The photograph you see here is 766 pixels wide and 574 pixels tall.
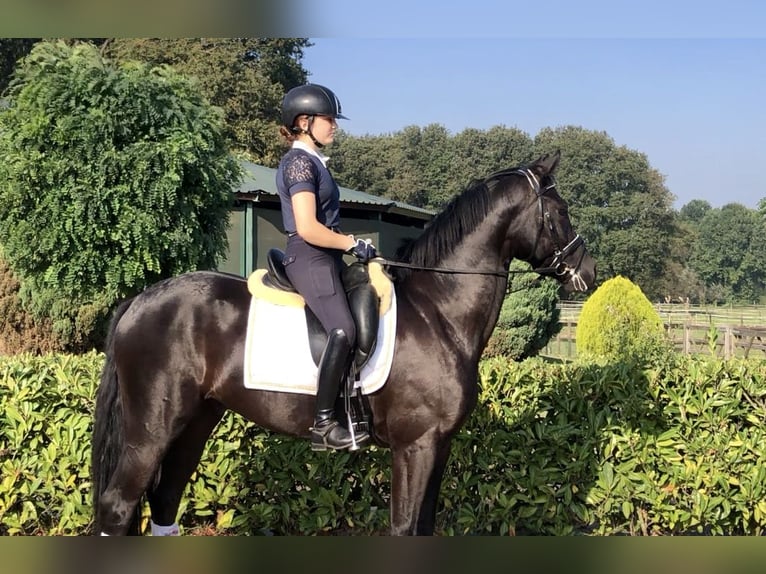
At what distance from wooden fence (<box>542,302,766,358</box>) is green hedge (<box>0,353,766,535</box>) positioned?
2.76 ft

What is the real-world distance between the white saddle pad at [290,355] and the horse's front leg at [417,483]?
400 millimetres

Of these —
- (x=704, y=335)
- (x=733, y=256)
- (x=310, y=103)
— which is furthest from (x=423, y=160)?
(x=310, y=103)

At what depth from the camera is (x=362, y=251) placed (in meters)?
3.91

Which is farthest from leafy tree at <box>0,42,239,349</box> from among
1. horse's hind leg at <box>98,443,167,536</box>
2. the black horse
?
horse's hind leg at <box>98,443,167,536</box>

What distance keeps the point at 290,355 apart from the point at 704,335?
22912mm

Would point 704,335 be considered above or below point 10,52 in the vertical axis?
below

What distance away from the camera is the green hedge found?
17.5ft

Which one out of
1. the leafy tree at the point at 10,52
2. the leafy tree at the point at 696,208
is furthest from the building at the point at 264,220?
the leafy tree at the point at 696,208

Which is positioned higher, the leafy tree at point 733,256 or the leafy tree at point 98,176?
the leafy tree at point 733,256

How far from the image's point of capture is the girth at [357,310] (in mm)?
3830

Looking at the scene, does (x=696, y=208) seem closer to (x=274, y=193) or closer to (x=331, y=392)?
(x=274, y=193)

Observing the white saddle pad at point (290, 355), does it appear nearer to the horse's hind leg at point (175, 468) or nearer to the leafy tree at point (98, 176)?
the horse's hind leg at point (175, 468)

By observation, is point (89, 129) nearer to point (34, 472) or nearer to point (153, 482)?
point (34, 472)

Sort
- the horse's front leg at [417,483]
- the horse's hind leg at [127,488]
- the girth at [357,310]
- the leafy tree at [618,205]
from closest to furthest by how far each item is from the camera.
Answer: the horse's front leg at [417,483], the girth at [357,310], the horse's hind leg at [127,488], the leafy tree at [618,205]
